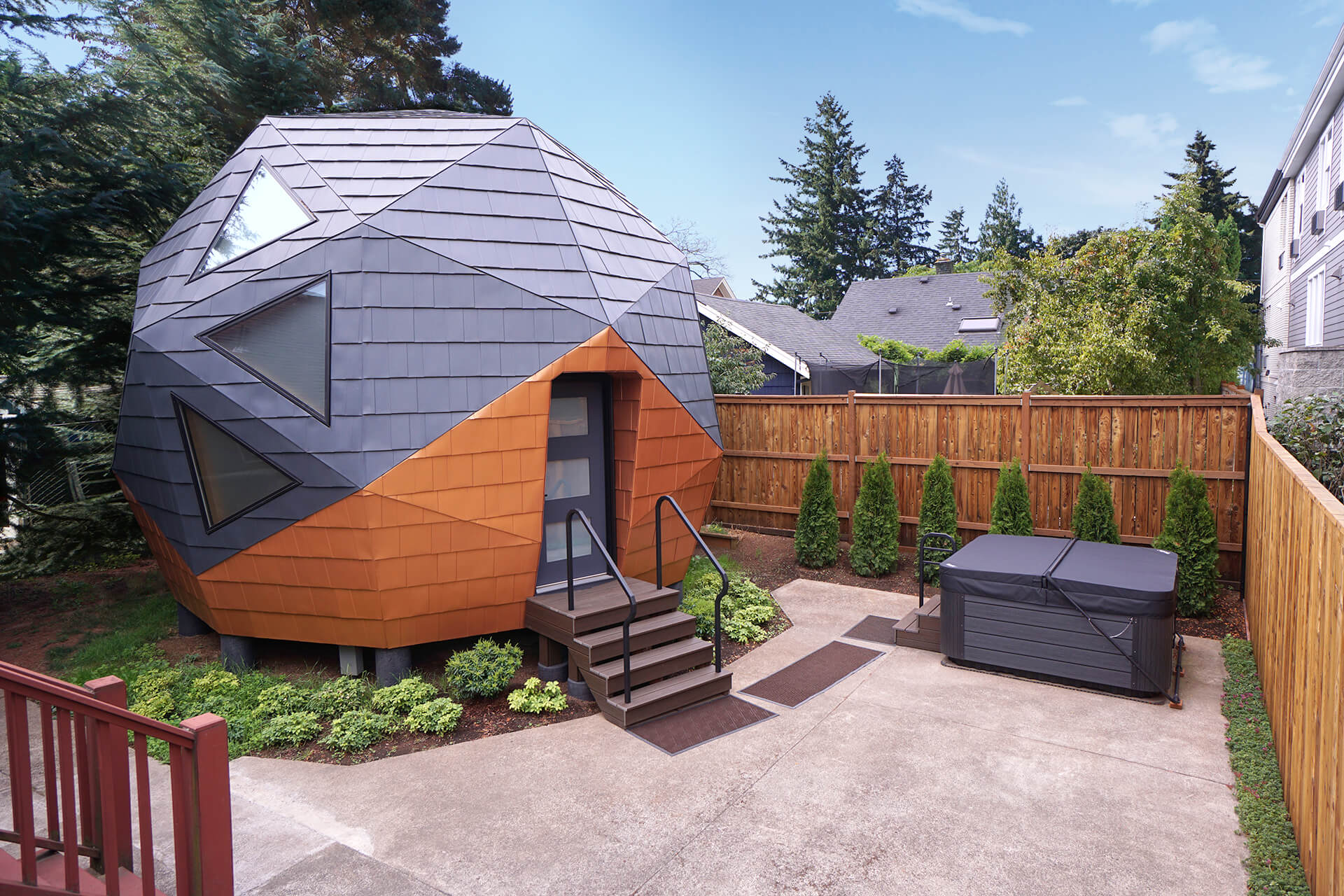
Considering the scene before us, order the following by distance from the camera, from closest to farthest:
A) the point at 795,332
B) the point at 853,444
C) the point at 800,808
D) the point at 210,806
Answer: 1. the point at 210,806
2. the point at 800,808
3. the point at 853,444
4. the point at 795,332

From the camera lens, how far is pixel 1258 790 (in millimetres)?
4207

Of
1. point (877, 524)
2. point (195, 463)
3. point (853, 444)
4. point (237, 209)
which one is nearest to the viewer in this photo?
point (195, 463)

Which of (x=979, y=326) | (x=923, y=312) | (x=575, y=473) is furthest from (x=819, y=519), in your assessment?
(x=923, y=312)

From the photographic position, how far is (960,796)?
4.31 metres

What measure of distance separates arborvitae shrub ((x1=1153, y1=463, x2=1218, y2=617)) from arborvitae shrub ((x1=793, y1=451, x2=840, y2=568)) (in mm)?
3552

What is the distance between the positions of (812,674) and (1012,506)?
12.4 ft

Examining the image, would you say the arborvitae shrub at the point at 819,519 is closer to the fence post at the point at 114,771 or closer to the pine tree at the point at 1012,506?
the pine tree at the point at 1012,506

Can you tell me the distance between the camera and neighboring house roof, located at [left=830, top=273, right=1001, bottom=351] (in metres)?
24.2

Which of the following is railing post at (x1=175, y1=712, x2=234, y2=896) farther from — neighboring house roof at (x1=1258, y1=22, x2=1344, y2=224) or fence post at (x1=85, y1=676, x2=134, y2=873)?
neighboring house roof at (x1=1258, y1=22, x2=1344, y2=224)

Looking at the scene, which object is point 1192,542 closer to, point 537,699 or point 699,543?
point 699,543

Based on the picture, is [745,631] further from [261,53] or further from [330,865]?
[261,53]

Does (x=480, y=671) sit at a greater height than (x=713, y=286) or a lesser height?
lesser

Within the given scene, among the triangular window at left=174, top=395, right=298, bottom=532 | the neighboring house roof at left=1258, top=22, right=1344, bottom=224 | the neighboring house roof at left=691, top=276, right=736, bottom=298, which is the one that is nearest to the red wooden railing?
the triangular window at left=174, top=395, right=298, bottom=532

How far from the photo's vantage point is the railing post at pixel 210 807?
288 centimetres
